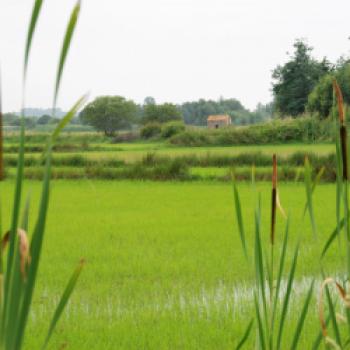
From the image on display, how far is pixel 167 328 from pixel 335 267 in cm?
230

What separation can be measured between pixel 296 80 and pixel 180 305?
34.6 meters

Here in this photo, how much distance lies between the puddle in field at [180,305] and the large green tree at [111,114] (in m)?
30.7

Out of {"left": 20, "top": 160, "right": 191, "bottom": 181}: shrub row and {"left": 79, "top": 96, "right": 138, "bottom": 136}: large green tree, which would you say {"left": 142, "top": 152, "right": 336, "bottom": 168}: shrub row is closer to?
{"left": 20, "top": 160, "right": 191, "bottom": 181}: shrub row

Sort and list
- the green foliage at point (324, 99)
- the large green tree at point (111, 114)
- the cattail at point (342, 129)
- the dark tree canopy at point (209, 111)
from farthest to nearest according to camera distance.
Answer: the dark tree canopy at point (209, 111) → the large green tree at point (111, 114) → the green foliage at point (324, 99) → the cattail at point (342, 129)

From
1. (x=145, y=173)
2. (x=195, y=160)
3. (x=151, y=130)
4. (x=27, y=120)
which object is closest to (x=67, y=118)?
(x=27, y=120)

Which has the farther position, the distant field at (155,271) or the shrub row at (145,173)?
the shrub row at (145,173)

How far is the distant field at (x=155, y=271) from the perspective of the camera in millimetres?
3465

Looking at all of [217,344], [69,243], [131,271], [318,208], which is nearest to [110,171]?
[318,208]

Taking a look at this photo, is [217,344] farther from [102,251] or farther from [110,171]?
[110,171]

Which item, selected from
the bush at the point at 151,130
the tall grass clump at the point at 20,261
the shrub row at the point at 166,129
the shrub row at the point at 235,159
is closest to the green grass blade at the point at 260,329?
the tall grass clump at the point at 20,261

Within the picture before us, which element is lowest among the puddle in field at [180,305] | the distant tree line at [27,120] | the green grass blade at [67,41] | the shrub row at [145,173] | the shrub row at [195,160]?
the puddle in field at [180,305]

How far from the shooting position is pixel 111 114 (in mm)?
38125

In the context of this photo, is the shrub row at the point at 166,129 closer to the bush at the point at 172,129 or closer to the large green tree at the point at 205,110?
the bush at the point at 172,129

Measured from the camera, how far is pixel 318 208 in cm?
922
